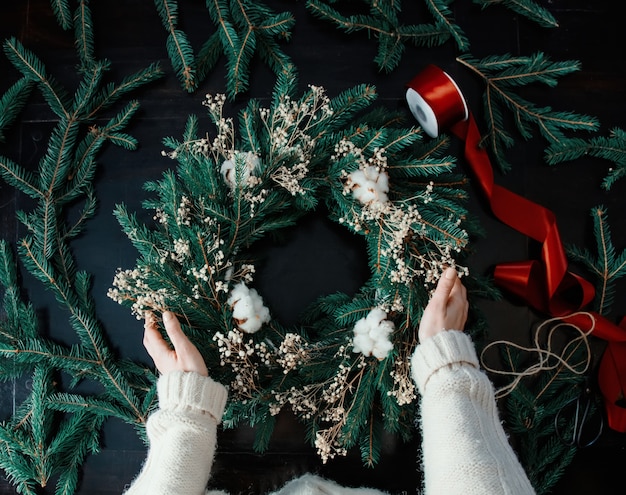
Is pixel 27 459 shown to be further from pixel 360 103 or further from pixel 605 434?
pixel 605 434

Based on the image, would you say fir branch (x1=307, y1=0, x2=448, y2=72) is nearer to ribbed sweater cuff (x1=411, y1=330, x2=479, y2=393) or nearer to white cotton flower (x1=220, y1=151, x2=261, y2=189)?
white cotton flower (x1=220, y1=151, x2=261, y2=189)

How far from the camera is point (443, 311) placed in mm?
1301

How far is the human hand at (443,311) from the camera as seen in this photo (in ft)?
4.19

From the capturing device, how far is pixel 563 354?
1563 millimetres

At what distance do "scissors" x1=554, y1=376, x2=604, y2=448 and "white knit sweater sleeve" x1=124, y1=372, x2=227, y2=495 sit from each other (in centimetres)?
90

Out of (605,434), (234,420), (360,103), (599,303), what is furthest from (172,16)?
(605,434)

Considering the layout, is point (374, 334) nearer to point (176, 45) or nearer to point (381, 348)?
point (381, 348)

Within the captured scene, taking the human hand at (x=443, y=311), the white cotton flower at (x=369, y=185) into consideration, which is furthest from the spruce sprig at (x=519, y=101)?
the human hand at (x=443, y=311)

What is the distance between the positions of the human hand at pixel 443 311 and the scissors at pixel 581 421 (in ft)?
1.45

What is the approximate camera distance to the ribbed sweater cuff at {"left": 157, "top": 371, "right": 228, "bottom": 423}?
1254 millimetres

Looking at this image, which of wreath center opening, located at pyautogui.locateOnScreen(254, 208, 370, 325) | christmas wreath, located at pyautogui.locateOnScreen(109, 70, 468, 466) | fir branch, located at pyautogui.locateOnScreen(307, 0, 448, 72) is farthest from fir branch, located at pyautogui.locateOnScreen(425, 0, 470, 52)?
wreath center opening, located at pyautogui.locateOnScreen(254, 208, 370, 325)

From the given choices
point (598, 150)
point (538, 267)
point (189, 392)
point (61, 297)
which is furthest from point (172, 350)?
point (598, 150)

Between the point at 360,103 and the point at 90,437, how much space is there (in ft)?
3.82

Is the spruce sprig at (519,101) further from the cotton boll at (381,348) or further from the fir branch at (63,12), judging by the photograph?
the fir branch at (63,12)
